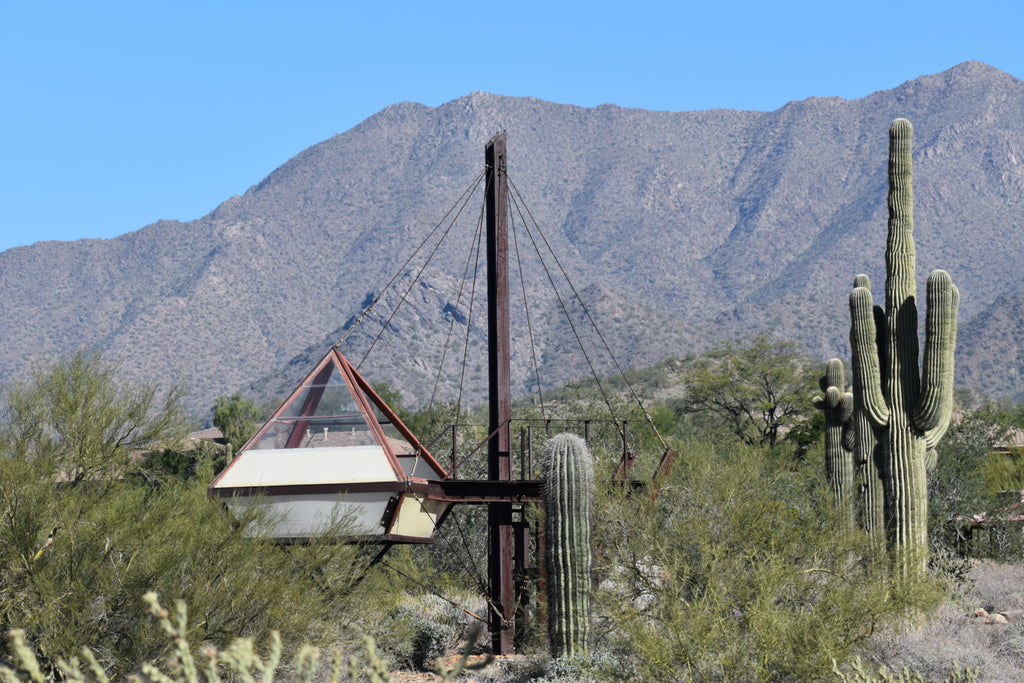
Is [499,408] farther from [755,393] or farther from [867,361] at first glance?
[755,393]

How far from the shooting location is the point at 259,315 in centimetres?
13500

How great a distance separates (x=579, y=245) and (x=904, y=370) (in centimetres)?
14026

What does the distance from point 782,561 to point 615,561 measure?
249 cm

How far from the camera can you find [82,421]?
733 inches

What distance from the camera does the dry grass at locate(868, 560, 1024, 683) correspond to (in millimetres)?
13648

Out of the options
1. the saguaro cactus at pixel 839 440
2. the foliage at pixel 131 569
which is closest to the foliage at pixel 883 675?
the foliage at pixel 131 569

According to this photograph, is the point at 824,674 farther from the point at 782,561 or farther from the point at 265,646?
the point at 265,646

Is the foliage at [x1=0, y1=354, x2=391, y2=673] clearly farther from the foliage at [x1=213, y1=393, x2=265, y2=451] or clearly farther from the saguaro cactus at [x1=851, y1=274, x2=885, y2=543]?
the foliage at [x1=213, y1=393, x2=265, y2=451]

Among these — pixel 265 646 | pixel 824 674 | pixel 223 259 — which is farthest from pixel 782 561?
pixel 223 259

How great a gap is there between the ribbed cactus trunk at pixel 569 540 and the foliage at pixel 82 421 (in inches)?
260

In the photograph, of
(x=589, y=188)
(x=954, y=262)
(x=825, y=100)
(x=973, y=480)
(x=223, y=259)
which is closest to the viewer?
(x=973, y=480)

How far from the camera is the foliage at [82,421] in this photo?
17719 mm

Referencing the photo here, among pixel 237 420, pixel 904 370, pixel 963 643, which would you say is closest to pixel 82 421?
pixel 904 370

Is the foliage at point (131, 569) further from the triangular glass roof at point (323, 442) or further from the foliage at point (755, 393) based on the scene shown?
the foliage at point (755, 393)
